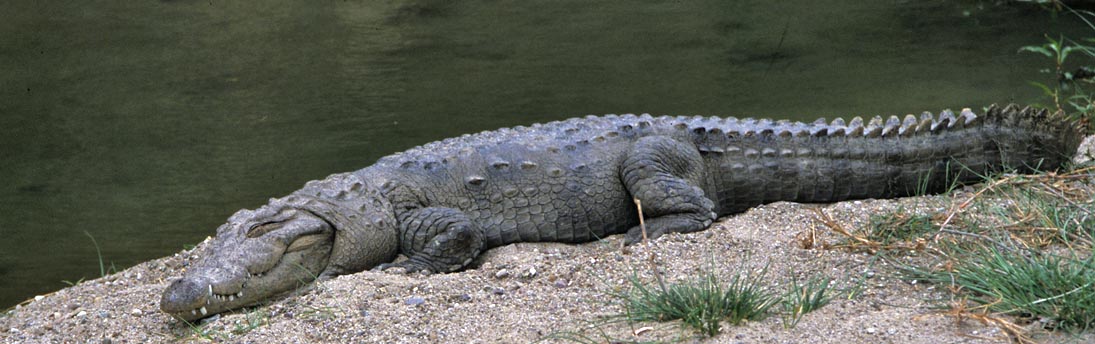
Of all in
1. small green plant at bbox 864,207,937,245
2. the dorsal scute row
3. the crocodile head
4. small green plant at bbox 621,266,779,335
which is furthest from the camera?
the dorsal scute row

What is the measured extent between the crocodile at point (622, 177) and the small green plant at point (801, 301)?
150 centimetres

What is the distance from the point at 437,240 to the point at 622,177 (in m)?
1.00

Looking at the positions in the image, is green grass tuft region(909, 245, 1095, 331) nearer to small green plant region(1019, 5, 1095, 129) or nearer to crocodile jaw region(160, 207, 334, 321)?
small green plant region(1019, 5, 1095, 129)

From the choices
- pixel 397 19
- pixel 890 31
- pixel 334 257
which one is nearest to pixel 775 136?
pixel 334 257

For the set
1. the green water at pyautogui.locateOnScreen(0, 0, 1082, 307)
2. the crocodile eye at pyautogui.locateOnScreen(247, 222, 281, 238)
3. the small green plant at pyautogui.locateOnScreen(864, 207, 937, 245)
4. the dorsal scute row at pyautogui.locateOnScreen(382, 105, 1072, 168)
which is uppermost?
the small green plant at pyautogui.locateOnScreen(864, 207, 937, 245)

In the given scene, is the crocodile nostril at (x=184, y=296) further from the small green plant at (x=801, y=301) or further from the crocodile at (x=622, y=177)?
the small green plant at (x=801, y=301)

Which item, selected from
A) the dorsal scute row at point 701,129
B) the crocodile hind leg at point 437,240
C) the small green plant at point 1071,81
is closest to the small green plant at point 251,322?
the crocodile hind leg at point 437,240

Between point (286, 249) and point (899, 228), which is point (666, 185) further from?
point (286, 249)

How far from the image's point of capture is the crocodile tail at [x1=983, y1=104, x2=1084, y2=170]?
4902 millimetres

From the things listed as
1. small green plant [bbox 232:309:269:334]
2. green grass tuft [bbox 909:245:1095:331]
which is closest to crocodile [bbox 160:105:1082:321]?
small green plant [bbox 232:309:269:334]

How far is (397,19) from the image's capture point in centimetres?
1141

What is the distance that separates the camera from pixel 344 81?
9.12 meters

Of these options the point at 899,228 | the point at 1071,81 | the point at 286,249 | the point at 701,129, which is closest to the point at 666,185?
the point at 701,129

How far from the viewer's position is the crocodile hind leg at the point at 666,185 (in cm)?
495
